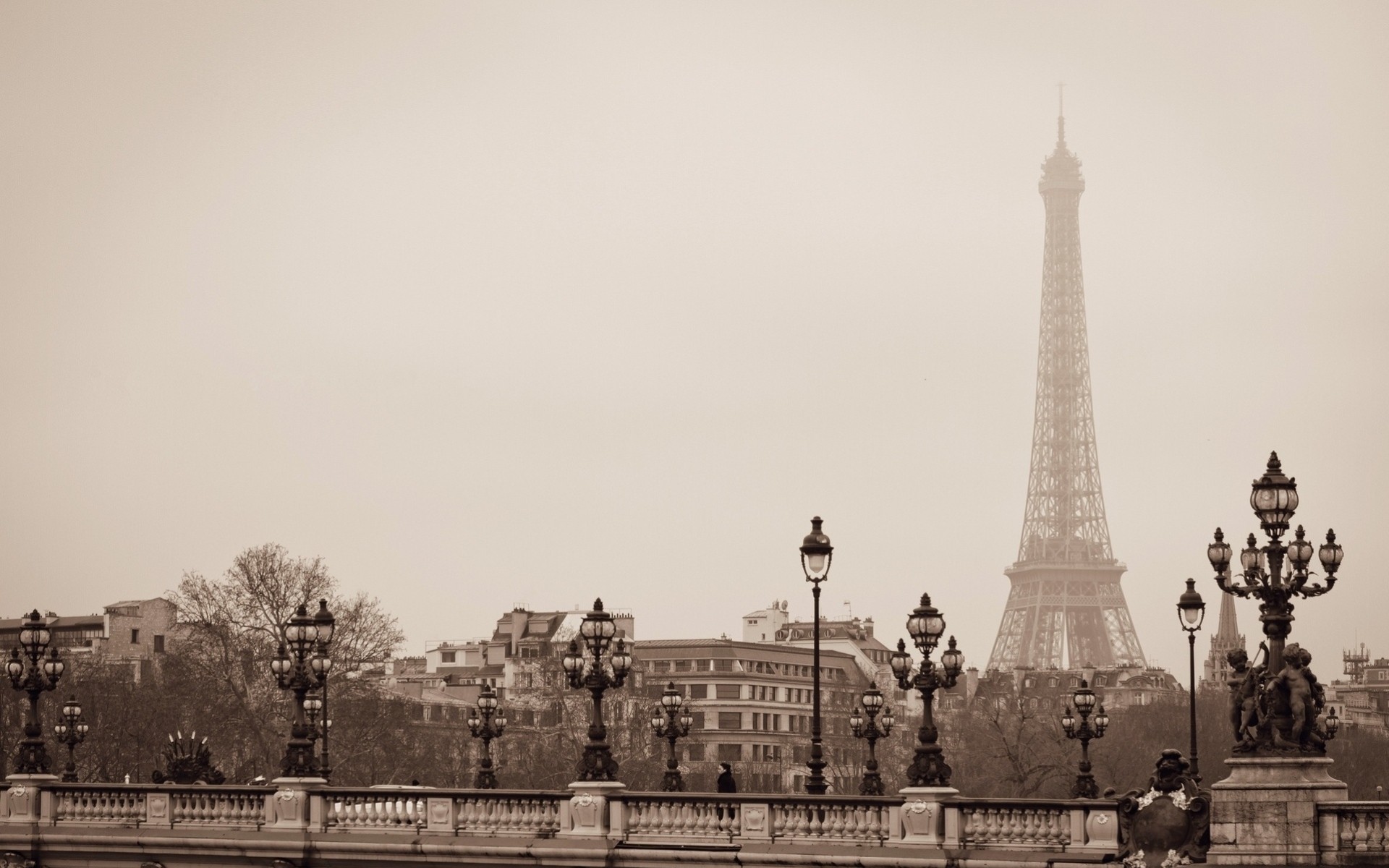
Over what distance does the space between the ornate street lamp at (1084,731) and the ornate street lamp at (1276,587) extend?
14.3 m

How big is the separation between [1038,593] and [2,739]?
102354 mm

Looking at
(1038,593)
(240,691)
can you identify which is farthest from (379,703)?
(1038,593)

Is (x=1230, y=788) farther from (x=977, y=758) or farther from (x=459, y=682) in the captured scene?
(x=459, y=682)

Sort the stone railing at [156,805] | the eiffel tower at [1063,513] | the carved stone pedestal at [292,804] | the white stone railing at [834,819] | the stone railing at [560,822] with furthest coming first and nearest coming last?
the eiffel tower at [1063,513] < the stone railing at [156,805] < the carved stone pedestal at [292,804] < the white stone railing at [834,819] < the stone railing at [560,822]

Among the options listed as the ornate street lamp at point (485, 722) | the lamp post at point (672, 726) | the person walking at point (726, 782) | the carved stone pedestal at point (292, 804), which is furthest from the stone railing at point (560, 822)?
the ornate street lamp at point (485, 722)

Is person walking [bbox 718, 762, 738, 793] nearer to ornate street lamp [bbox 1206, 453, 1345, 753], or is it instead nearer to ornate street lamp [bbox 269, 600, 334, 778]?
ornate street lamp [bbox 269, 600, 334, 778]

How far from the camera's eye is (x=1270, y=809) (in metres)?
28.3

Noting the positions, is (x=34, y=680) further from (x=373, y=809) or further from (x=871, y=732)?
(x=871, y=732)

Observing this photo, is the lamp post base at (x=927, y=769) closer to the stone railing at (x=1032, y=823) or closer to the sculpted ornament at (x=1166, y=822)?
the stone railing at (x=1032, y=823)

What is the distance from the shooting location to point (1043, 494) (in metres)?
176

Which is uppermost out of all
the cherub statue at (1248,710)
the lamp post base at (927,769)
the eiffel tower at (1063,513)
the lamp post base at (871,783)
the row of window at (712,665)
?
the eiffel tower at (1063,513)

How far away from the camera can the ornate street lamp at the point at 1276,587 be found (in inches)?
1129

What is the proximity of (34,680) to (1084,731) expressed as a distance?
67.5 ft

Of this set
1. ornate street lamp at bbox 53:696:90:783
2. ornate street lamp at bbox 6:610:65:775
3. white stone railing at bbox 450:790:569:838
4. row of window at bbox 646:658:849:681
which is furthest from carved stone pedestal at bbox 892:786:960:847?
row of window at bbox 646:658:849:681
